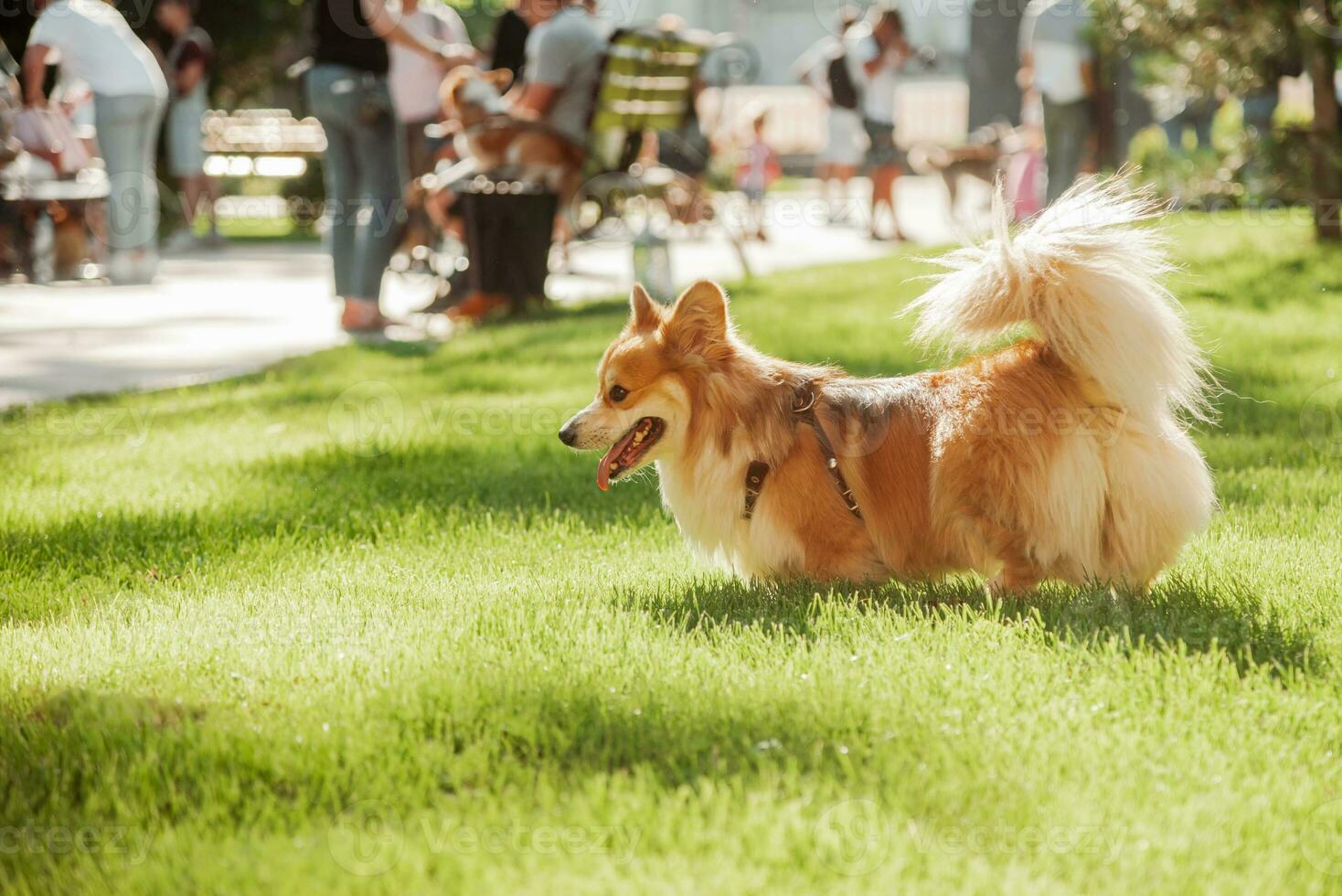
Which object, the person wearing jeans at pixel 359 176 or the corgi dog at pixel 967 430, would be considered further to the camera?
the person wearing jeans at pixel 359 176

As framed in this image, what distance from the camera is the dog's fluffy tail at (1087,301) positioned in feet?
12.3

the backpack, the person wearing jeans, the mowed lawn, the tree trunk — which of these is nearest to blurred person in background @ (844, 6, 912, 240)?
the backpack

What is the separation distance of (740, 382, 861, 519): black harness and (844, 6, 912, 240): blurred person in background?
12287mm

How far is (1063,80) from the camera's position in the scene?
12242 mm

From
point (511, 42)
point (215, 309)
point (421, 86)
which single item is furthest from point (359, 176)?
point (511, 42)

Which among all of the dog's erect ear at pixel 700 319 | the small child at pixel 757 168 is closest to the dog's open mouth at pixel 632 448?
the dog's erect ear at pixel 700 319

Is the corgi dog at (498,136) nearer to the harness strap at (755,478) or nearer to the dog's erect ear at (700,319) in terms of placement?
the dog's erect ear at (700,319)

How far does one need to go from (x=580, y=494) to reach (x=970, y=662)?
2530 mm

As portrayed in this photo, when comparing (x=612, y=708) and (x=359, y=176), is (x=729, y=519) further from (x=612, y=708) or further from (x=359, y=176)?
(x=359, y=176)

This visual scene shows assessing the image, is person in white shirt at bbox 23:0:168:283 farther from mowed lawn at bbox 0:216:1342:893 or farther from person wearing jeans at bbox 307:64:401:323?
mowed lawn at bbox 0:216:1342:893

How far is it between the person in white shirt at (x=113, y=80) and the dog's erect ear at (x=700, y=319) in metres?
8.74

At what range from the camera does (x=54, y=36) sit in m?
11.5

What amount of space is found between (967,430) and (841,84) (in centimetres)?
1413

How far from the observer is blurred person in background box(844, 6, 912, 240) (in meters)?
16.0
